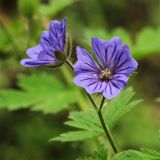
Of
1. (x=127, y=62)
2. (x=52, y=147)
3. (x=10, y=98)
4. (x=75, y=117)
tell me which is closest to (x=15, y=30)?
(x=10, y=98)

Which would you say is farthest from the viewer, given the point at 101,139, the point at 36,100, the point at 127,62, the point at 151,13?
the point at 151,13

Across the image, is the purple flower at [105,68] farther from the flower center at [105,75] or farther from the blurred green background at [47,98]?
the blurred green background at [47,98]

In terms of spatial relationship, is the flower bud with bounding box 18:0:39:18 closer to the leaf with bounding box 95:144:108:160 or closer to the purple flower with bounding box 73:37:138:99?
the purple flower with bounding box 73:37:138:99

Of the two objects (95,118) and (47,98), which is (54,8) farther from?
(95,118)

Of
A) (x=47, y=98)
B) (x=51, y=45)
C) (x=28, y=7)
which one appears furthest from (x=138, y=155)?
(x=28, y=7)

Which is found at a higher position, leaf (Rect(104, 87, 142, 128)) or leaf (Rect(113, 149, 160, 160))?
leaf (Rect(104, 87, 142, 128))

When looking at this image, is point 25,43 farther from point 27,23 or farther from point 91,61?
point 91,61

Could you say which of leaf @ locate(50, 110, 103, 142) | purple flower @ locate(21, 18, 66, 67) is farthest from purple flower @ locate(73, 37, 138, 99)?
leaf @ locate(50, 110, 103, 142)
